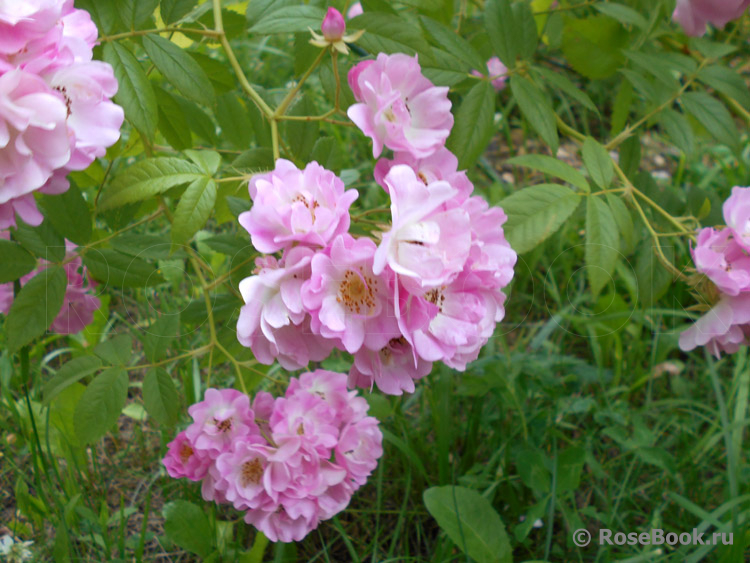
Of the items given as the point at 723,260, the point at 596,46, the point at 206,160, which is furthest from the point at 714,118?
the point at 206,160

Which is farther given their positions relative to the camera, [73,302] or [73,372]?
[73,302]

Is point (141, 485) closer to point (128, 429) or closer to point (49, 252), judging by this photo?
point (128, 429)

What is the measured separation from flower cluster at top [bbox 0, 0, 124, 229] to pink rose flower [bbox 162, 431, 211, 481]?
1.39ft

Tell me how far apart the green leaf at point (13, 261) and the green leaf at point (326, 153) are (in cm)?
41

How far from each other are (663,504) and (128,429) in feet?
3.68

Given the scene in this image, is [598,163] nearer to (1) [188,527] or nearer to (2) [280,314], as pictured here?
(2) [280,314]

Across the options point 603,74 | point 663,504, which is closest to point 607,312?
point 663,504

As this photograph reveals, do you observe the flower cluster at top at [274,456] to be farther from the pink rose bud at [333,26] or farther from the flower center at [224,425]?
the pink rose bud at [333,26]

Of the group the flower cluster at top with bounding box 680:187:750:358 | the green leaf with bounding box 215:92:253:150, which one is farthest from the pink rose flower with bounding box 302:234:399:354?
the green leaf with bounding box 215:92:253:150

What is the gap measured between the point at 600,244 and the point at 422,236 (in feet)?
1.12

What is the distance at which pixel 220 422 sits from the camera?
924 mm

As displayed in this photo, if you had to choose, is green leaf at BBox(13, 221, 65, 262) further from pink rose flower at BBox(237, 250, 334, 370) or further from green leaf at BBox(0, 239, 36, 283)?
pink rose flower at BBox(237, 250, 334, 370)

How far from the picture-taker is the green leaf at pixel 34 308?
0.84 meters

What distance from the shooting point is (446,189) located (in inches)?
24.1
